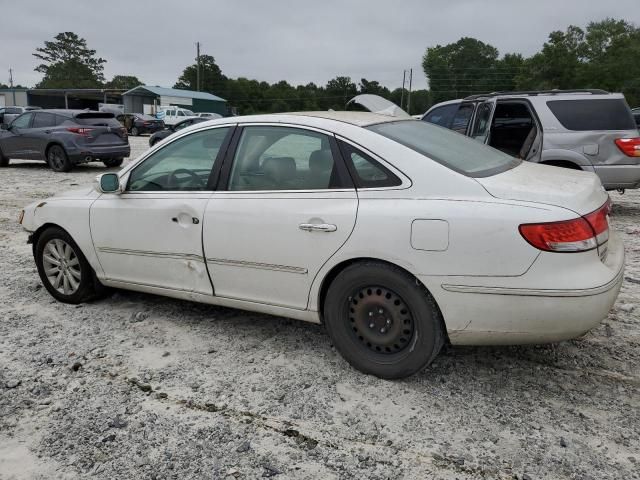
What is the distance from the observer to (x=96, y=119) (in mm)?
13477

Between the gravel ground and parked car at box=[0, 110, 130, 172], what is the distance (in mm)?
9837

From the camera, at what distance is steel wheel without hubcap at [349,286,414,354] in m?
2.97

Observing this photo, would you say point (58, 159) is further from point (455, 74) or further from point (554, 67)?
point (455, 74)

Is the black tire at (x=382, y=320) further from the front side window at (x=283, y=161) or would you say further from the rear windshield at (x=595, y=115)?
the rear windshield at (x=595, y=115)

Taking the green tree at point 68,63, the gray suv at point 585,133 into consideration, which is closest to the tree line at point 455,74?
the green tree at point 68,63

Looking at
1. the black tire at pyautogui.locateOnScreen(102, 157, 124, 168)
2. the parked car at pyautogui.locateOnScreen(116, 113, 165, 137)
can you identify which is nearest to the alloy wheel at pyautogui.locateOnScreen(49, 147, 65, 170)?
the black tire at pyautogui.locateOnScreen(102, 157, 124, 168)

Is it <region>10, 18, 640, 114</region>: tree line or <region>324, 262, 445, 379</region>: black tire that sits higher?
<region>10, 18, 640, 114</region>: tree line

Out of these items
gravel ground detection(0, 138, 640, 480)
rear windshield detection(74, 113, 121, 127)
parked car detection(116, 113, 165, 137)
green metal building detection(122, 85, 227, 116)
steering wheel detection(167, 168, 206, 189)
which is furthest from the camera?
green metal building detection(122, 85, 227, 116)

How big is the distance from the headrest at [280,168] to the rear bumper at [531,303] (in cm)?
120

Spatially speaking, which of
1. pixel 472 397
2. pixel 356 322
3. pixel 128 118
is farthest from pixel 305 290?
pixel 128 118

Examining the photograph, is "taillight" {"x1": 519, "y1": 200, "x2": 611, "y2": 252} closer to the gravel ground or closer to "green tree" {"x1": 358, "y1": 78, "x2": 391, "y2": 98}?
the gravel ground

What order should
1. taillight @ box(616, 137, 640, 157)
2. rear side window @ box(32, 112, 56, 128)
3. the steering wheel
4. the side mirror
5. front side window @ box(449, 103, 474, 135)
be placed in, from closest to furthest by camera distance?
the steering wheel → the side mirror → taillight @ box(616, 137, 640, 157) → front side window @ box(449, 103, 474, 135) → rear side window @ box(32, 112, 56, 128)

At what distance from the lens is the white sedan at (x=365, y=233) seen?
105 inches

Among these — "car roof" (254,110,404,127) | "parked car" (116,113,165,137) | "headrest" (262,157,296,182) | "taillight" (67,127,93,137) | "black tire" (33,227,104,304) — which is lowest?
"black tire" (33,227,104,304)
